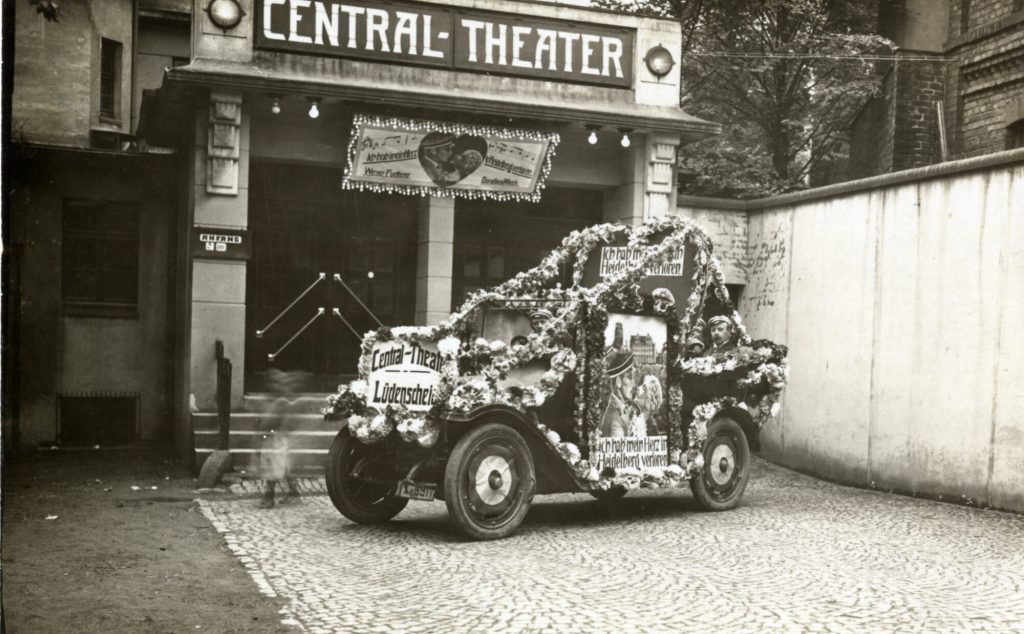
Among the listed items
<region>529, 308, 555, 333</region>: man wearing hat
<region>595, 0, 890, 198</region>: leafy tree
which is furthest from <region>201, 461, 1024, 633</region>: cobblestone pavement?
<region>595, 0, 890, 198</region>: leafy tree

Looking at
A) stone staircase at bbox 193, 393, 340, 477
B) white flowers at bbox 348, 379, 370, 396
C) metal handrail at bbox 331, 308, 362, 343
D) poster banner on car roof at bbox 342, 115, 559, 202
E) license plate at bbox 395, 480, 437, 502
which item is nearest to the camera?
license plate at bbox 395, 480, 437, 502

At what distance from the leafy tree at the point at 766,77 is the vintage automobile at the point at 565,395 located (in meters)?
10.4

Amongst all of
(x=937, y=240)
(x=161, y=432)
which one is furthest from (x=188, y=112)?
(x=937, y=240)

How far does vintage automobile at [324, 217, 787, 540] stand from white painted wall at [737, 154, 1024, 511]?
1.94m

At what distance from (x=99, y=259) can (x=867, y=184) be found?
1051 centimetres

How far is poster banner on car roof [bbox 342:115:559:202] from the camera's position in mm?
13461

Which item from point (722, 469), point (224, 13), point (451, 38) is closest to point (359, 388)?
point (722, 469)

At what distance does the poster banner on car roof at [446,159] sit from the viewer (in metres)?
13.5

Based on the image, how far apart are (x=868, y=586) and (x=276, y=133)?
921cm

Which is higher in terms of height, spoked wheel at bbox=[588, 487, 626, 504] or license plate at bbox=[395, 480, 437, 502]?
license plate at bbox=[395, 480, 437, 502]

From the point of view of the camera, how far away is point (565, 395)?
31.7 ft

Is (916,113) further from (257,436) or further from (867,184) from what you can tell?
(257,436)

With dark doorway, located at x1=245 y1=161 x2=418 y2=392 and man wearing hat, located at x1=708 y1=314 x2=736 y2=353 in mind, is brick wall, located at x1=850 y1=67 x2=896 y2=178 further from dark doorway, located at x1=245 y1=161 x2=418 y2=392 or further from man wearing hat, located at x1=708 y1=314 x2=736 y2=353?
man wearing hat, located at x1=708 y1=314 x2=736 y2=353

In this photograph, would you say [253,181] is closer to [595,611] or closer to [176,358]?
[176,358]
